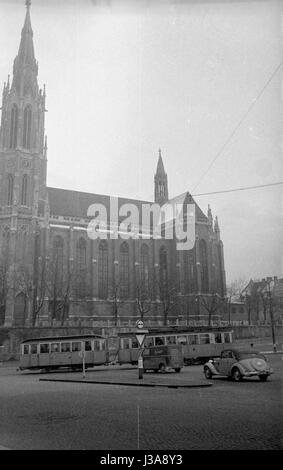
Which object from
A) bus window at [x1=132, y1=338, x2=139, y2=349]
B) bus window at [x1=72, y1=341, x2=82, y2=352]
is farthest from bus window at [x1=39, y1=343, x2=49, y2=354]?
bus window at [x1=132, y1=338, x2=139, y2=349]

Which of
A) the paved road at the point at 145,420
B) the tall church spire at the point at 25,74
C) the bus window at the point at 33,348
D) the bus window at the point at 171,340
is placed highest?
the tall church spire at the point at 25,74

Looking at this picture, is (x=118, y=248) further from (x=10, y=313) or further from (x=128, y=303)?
(x=10, y=313)

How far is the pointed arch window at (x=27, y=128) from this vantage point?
52562 mm

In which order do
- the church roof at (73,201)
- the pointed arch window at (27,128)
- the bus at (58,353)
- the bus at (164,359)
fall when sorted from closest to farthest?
1. the bus at (164,359)
2. the bus at (58,353)
3. the pointed arch window at (27,128)
4. the church roof at (73,201)

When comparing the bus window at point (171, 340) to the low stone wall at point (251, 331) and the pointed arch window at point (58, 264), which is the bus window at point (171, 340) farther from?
the pointed arch window at point (58, 264)

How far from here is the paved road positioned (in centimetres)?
609

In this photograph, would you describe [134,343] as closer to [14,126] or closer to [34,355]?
[34,355]

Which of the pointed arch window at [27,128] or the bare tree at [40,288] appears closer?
the bare tree at [40,288]

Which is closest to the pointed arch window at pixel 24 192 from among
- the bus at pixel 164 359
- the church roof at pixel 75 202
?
the church roof at pixel 75 202

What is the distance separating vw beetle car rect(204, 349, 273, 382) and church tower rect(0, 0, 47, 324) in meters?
35.4

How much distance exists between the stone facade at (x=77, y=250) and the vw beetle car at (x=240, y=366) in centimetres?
3170

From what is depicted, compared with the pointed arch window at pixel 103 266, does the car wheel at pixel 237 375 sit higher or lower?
lower
